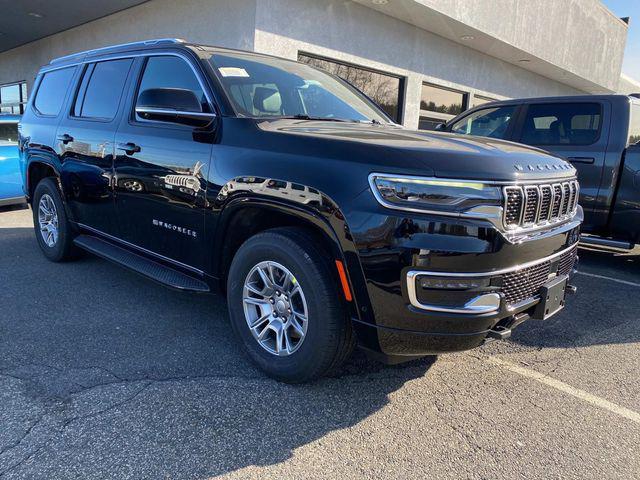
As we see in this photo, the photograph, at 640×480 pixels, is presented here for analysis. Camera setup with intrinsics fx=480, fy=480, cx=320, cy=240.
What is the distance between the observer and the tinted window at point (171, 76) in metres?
3.34

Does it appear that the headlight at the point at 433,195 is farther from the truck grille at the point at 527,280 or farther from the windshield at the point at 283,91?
the windshield at the point at 283,91

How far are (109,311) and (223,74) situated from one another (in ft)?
6.88

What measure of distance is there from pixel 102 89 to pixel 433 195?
342cm

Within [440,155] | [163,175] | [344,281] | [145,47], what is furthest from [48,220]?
[440,155]

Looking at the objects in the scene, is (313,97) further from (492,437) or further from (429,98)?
(429,98)

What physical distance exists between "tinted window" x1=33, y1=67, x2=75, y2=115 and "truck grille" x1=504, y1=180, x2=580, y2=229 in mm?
4517

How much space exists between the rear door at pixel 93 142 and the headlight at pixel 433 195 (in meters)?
2.61

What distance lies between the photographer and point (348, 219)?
2385mm

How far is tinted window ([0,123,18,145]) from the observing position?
768 cm

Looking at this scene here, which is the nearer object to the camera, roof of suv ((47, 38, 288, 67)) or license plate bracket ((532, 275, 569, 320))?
license plate bracket ((532, 275, 569, 320))

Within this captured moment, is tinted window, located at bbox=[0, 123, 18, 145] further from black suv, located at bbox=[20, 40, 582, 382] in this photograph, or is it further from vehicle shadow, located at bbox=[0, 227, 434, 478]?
vehicle shadow, located at bbox=[0, 227, 434, 478]

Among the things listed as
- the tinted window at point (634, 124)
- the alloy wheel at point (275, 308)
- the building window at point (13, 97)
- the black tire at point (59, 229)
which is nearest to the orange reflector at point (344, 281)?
the alloy wheel at point (275, 308)

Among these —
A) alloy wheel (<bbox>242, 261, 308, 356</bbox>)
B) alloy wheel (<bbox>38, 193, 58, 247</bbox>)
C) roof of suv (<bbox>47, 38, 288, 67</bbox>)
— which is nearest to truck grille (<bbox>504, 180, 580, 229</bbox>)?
alloy wheel (<bbox>242, 261, 308, 356</bbox>)

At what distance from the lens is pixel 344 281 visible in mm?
2479
